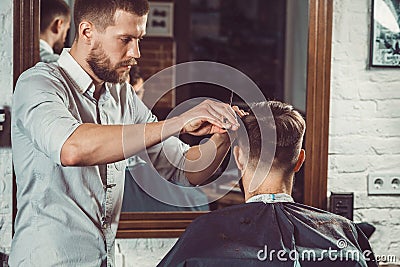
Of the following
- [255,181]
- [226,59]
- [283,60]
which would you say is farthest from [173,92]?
[226,59]

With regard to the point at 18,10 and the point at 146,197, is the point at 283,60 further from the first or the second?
the point at 18,10

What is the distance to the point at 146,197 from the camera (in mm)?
2943

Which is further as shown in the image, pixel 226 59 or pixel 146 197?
pixel 226 59

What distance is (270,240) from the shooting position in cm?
215

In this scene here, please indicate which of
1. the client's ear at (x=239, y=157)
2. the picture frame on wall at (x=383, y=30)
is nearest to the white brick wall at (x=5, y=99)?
the client's ear at (x=239, y=157)

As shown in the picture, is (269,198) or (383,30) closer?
(269,198)

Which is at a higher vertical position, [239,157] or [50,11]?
[50,11]

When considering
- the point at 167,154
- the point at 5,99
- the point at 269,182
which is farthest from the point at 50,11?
the point at 269,182

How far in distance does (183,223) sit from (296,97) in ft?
3.12

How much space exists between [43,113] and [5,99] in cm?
79

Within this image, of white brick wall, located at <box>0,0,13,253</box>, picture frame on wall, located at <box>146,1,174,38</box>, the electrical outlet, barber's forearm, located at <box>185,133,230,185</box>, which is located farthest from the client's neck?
picture frame on wall, located at <box>146,1,174,38</box>

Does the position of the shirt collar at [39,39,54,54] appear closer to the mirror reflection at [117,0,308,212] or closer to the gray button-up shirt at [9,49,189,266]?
the gray button-up shirt at [9,49,189,266]

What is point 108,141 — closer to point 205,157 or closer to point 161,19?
point 205,157

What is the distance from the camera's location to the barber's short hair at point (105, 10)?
224 centimetres
